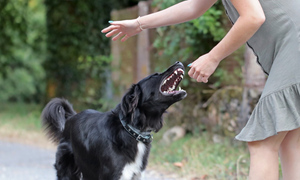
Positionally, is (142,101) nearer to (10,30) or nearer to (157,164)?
(157,164)

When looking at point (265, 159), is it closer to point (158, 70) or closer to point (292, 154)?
point (292, 154)

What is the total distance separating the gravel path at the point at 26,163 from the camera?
17.9 feet

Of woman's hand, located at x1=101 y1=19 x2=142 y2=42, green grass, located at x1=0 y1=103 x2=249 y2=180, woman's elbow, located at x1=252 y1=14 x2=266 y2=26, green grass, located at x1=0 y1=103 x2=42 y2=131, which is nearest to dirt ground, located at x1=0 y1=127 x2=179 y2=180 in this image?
green grass, located at x1=0 y1=103 x2=249 y2=180

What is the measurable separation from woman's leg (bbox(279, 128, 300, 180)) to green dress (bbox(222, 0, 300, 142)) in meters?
0.27

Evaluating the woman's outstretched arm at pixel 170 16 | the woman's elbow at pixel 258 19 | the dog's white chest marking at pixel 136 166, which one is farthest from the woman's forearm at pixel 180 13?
the dog's white chest marking at pixel 136 166

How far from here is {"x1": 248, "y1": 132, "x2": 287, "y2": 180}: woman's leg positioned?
2.27 metres

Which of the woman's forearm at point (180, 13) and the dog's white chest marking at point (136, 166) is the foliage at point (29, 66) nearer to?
the dog's white chest marking at point (136, 166)

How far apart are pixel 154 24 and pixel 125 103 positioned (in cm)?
69

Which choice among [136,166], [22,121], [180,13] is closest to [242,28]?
[180,13]

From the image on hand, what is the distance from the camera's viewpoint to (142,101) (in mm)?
3234

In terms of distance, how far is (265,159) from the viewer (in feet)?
7.48

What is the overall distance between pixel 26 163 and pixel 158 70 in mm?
2588

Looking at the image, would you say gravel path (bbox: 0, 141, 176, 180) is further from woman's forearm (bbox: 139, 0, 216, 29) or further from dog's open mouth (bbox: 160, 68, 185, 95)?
woman's forearm (bbox: 139, 0, 216, 29)

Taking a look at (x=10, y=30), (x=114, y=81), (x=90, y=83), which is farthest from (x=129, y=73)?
(x=10, y=30)
